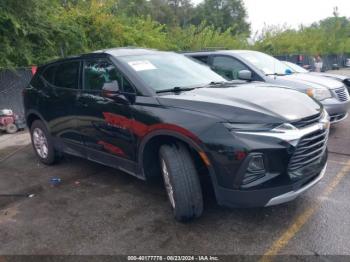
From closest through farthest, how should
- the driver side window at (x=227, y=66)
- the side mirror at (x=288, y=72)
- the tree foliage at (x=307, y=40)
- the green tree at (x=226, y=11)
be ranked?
the driver side window at (x=227, y=66) → the side mirror at (x=288, y=72) → the tree foliage at (x=307, y=40) → the green tree at (x=226, y=11)

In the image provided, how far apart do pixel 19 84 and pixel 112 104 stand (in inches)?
261

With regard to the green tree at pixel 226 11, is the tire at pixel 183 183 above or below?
below

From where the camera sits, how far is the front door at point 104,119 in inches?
157

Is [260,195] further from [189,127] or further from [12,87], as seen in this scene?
[12,87]

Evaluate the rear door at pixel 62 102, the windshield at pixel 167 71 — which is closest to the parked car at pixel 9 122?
the rear door at pixel 62 102

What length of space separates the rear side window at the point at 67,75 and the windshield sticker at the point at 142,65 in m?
1.08

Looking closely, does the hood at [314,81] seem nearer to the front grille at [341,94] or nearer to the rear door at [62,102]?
the front grille at [341,94]

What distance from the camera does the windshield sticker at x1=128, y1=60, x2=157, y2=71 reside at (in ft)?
13.3

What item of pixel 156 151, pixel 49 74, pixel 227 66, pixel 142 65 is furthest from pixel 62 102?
pixel 227 66

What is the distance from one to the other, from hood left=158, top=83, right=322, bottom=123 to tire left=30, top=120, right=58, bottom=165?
2650mm

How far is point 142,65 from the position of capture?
4.14 metres

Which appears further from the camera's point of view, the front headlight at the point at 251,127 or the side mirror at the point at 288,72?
the side mirror at the point at 288,72

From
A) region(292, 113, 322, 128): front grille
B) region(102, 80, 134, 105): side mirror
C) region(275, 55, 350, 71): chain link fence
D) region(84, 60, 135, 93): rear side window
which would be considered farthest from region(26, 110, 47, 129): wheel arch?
region(275, 55, 350, 71): chain link fence

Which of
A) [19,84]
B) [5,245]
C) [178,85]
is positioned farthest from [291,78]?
[19,84]
